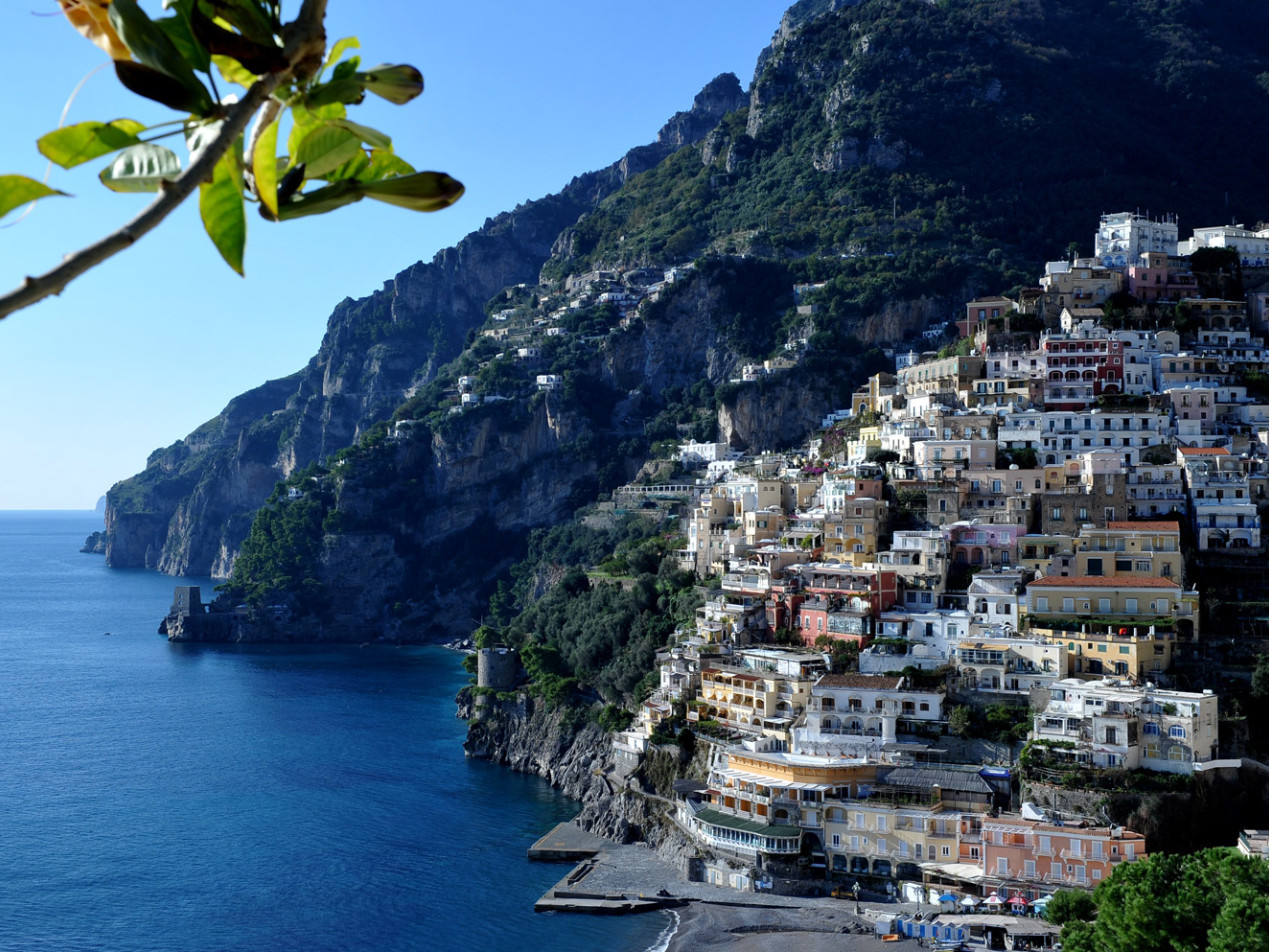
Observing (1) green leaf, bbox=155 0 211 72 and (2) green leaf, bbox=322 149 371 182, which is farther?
(2) green leaf, bbox=322 149 371 182

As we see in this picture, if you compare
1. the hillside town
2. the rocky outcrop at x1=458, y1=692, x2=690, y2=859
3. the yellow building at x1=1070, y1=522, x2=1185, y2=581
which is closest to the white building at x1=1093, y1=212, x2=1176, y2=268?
the hillside town

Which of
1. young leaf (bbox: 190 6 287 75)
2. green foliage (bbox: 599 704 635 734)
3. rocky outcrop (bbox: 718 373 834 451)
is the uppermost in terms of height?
rocky outcrop (bbox: 718 373 834 451)

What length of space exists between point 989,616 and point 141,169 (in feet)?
114

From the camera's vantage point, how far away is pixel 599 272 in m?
95.2

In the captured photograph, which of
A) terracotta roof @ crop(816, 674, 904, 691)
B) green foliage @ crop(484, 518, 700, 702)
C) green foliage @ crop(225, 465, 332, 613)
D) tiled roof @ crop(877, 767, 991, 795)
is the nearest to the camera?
tiled roof @ crop(877, 767, 991, 795)

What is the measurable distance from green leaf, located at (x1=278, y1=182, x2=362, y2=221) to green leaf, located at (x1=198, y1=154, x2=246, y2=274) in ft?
0.36

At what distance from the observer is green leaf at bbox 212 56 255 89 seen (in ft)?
5.84

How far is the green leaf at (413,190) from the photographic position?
1865 mm

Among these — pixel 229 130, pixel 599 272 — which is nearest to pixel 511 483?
pixel 599 272

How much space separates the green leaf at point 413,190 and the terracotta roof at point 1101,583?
112 ft

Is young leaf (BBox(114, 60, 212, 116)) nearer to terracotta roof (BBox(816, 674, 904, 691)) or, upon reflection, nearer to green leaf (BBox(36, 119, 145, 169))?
green leaf (BBox(36, 119, 145, 169))

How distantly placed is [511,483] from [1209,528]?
2170 inches

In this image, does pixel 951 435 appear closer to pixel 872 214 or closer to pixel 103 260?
pixel 872 214

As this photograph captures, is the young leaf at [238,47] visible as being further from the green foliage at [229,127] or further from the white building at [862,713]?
the white building at [862,713]
